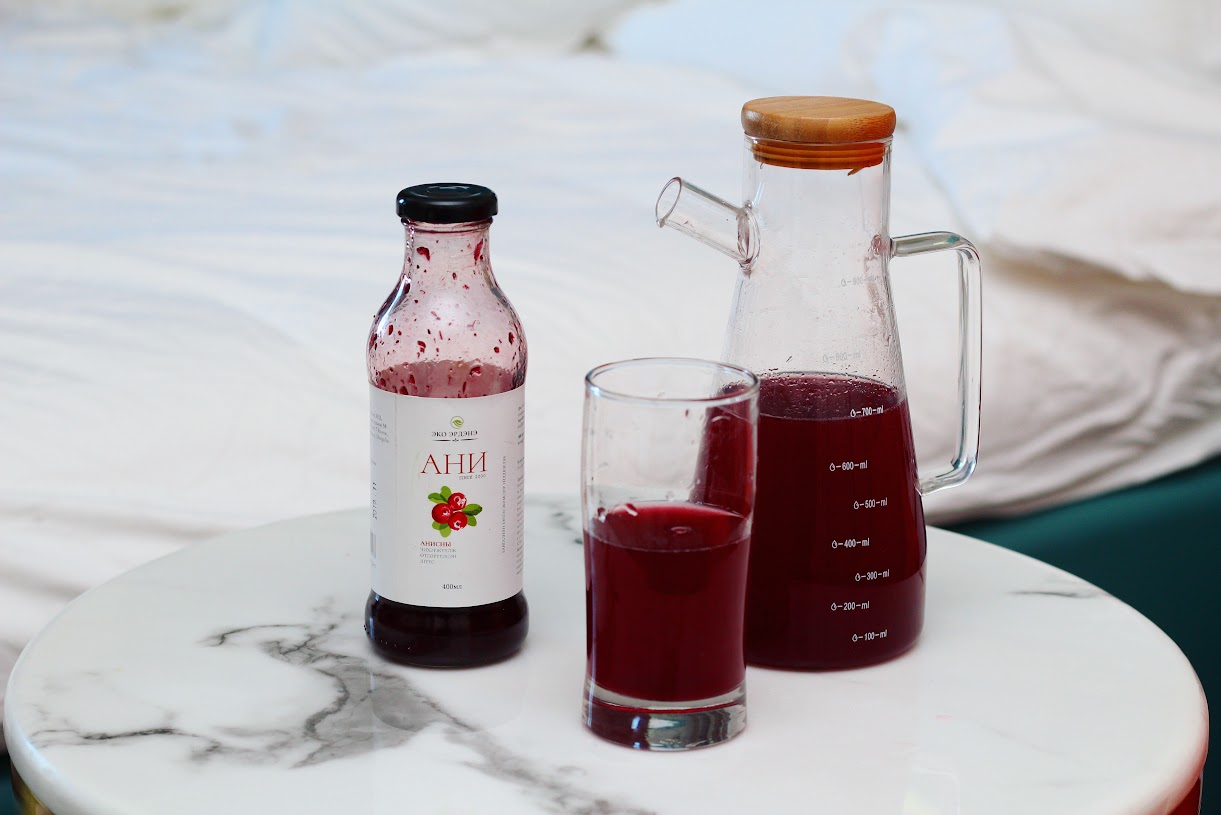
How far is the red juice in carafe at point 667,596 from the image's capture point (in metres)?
0.58

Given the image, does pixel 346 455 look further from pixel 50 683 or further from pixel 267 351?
pixel 50 683

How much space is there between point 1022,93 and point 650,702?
3.24ft

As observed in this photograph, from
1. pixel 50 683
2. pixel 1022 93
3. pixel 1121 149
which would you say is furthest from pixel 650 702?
pixel 1022 93

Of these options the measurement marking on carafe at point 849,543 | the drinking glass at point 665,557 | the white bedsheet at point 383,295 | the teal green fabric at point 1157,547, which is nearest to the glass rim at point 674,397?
the drinking glass at point 665,557

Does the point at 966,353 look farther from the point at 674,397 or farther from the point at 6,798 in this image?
the point at 6,798

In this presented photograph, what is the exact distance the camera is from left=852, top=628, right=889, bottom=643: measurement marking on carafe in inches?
26.6

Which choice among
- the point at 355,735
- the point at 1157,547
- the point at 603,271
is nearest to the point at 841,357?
the point at 355,735

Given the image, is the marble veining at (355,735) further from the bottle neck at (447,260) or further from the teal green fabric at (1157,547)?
the teal green fabric at (1157,547)

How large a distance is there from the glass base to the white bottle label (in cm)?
9

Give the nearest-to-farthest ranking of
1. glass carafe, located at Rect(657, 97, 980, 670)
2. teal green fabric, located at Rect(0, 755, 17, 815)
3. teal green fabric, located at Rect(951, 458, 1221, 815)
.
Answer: glass carafe, located at Rect(657, 97, 980, 670), teal green fabric, located at Rect(0, 755, 17, 815), teal green fabric, located at Rect(951, 458, 1221, 815)

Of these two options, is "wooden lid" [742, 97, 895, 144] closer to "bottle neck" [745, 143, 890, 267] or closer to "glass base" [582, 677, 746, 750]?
"bottle neck" [745, 143, 890, 267]

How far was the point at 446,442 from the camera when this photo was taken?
2.08ft

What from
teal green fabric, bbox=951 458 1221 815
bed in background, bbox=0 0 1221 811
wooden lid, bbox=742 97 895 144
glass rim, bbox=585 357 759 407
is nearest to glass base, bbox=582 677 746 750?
glass rim, bbox=585 357 759 407

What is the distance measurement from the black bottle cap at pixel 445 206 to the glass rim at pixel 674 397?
88 millimetres
